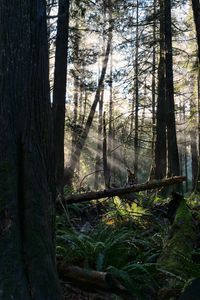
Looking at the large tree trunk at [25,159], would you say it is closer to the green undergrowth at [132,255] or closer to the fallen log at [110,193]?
the green undergrowth at [132,255]

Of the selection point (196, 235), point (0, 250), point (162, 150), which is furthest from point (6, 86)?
point (162, 150)

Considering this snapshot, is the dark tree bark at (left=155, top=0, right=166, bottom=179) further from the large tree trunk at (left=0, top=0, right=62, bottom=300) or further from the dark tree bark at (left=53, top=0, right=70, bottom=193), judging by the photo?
the large tree trunk at (left=0, top=0, right=62, bottom=300)

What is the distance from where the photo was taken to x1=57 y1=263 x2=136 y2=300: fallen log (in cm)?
442

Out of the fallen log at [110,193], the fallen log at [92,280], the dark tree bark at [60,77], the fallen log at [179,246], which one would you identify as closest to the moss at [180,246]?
the fallen log at [179,246]

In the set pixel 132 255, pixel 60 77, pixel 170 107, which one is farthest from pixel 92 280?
pixel 170 107

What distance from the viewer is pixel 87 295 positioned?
455 cm

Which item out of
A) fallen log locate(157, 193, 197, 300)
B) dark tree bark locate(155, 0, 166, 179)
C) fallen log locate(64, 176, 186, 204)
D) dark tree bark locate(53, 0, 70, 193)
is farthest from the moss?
dark tree bark locate(155, 0, 166, 179)

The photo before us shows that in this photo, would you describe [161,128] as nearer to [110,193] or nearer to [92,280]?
[110,193]

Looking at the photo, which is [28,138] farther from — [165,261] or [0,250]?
[165,261]

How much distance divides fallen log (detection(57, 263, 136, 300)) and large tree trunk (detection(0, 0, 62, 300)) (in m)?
0.76

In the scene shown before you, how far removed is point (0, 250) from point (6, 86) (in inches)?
57.8

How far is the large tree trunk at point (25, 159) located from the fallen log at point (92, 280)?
76 cm

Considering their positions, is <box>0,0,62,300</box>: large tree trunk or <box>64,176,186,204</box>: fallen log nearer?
<box>0,0,62,300</box>: large tree trunk

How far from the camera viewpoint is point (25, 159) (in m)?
3.73
